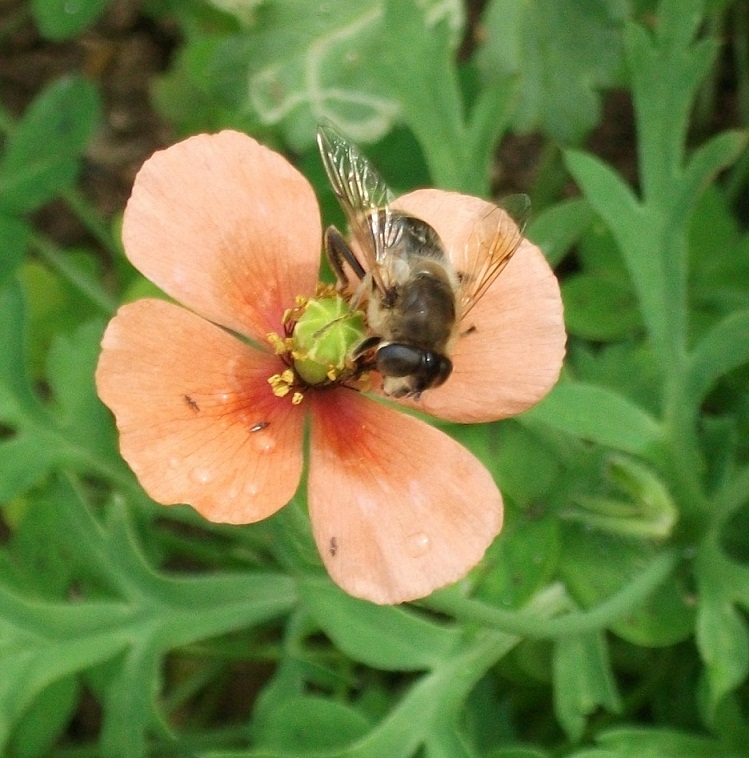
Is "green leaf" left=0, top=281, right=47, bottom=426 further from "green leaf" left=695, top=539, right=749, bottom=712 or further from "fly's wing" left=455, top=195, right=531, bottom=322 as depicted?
"green leaf" left=695, top=539, right=749, bottom=712

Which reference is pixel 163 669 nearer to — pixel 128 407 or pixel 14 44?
pixel 128 407

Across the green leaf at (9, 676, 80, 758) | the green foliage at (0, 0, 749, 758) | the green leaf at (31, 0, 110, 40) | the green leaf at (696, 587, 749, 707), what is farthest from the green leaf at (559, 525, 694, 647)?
the green leaf at (31, 0, 110, 40)

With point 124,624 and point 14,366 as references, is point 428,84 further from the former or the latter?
point 124,624

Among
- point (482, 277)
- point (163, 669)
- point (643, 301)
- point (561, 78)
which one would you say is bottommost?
point (163, 669)

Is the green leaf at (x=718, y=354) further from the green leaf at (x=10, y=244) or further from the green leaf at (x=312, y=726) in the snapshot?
the green leaf at (x=10, y=244)

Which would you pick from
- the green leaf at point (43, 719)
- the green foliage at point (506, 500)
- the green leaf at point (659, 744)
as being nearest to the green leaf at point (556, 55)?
the green foliage at point (506, 500)

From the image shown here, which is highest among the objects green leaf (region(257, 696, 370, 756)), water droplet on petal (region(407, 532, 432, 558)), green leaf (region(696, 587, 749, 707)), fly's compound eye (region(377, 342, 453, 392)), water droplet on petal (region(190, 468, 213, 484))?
fly's compound eye (region(377, 342, 453, 392))

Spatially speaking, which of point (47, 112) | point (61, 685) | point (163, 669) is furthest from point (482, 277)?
point (163, 669)
